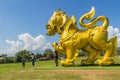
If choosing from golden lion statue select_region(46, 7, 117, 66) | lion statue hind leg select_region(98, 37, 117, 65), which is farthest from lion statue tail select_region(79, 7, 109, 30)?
lion statue hind leg select_region(98, 37, 117, 65)

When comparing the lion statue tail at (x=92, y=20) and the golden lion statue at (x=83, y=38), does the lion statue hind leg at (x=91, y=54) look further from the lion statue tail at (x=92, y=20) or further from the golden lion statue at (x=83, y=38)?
the lion statue tail at (x=92, y=20)

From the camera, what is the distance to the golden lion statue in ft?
50.8

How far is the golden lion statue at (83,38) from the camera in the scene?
15492 millimetres

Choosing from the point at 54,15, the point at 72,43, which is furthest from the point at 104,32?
the point at 54,15

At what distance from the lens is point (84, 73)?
42.0ft

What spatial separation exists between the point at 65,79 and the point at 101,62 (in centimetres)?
459

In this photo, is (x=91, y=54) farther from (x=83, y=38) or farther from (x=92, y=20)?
(x=92, y=20)

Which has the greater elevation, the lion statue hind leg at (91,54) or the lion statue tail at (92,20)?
the lion statue tail at (92,20)

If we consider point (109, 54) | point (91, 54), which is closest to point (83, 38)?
point (91, 54)

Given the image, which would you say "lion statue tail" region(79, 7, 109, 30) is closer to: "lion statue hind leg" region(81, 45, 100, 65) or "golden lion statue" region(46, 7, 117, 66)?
"golden lion statue" region(46, 7, 117, 66)

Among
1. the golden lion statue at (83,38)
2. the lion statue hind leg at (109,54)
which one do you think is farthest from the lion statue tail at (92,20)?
the lion statue hind leg at (109,54)

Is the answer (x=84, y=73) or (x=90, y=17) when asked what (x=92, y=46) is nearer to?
(x=90, y=17)

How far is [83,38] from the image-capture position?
15.7 m

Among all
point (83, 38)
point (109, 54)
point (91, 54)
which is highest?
point (83, 38)
